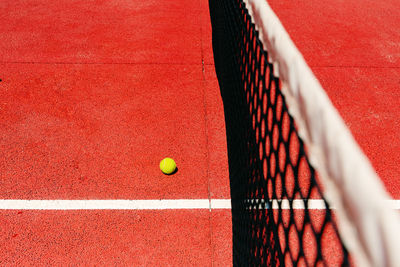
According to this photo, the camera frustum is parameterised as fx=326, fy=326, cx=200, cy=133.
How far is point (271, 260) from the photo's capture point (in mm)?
2289

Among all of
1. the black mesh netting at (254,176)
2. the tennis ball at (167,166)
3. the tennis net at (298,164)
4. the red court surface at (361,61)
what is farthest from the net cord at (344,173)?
the red court surface at (361,61)

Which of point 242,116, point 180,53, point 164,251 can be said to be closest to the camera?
point 242,116

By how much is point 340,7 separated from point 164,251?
7152 mm

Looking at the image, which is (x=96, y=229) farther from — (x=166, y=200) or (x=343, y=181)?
(x=343, y=181)

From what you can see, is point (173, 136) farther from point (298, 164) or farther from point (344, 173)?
point (344, 173)

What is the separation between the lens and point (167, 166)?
3.52 metres

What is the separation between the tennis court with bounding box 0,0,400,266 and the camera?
7.85 ft

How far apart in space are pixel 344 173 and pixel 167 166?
2.81 metres

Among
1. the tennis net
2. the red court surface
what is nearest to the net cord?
the tennis net

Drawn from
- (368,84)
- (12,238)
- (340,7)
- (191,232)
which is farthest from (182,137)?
(340,7)

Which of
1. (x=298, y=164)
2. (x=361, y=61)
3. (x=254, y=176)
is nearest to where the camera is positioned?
(x=298, y=164)

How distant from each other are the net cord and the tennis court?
15mm

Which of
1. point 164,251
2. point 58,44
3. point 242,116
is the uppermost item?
point 242,116

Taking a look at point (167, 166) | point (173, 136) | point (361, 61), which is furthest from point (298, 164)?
point (361, 61)
